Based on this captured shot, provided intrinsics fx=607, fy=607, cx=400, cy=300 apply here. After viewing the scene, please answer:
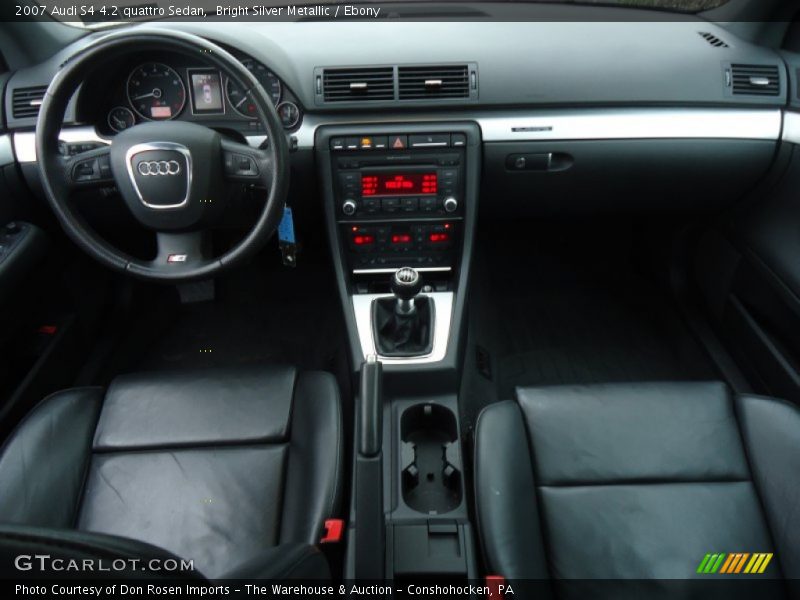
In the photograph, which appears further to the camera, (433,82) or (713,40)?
(713,40)

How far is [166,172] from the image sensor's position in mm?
1451

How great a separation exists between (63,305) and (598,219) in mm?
2154

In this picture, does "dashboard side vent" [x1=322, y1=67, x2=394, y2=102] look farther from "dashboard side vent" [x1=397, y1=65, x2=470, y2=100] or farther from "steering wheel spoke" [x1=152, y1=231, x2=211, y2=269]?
"steering wheel spoke" [x1=152, y1=231, x2=211, y2=269]

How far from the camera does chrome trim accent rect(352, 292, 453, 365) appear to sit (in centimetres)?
168

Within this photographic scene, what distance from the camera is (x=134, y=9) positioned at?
189cm

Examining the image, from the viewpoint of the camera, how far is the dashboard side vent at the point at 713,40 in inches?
75.0

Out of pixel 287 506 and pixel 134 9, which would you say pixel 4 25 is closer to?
pixel 134 9

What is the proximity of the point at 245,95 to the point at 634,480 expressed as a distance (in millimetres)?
1443

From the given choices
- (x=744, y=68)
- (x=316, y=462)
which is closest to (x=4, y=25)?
(x=316, y=462)

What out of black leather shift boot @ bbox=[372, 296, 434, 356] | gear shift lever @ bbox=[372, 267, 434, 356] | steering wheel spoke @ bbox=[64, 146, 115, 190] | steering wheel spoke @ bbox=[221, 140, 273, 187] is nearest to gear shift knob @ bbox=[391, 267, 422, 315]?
gear shift lever @ bbox=[372, 267, 434, 356]

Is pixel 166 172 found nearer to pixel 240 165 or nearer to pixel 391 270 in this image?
pixel 240 165

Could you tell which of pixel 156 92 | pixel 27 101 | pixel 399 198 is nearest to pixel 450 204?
pixel 399 198

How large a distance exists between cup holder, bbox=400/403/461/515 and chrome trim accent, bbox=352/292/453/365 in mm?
134

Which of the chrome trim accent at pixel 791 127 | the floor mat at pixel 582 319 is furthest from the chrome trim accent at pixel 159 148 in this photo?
the chrome trim accent at pixel 791 127
